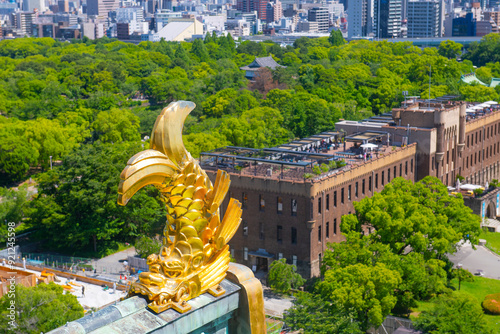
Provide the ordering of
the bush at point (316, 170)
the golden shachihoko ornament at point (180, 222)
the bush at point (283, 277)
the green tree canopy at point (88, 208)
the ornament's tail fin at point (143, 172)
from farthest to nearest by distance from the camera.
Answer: the green tree canopy at point (88, 208) → the bush at point (316, 170) → the bush at point (283, 277) → the golden shachihoko ornament at point (180, 222) → the ornament's tail fin at point (143, 172)

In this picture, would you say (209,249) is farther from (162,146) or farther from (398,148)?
(398,148)

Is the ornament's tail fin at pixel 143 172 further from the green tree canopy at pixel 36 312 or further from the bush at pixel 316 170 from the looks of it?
the bush at pixel 316 170

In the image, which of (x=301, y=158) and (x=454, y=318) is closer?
(x=454, y=318)

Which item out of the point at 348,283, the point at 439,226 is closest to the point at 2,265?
the point at 348,283

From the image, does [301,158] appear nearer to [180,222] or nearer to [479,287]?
[479,287]

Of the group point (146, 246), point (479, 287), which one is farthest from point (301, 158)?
point (479, 287)

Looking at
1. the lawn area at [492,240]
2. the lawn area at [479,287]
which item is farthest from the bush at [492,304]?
the lawn area at [492,240]

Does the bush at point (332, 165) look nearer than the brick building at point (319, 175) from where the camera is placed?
No
